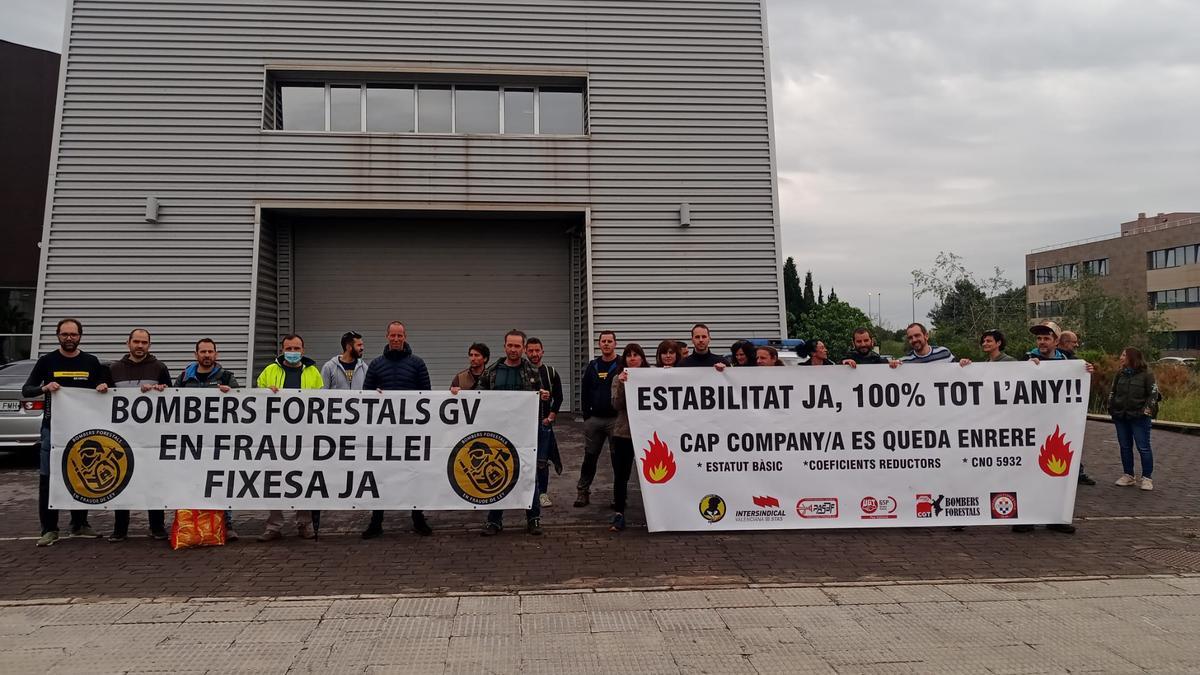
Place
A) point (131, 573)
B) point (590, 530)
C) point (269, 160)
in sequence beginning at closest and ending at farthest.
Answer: point (131, 573) → point (590, 530) → point (269, 160)

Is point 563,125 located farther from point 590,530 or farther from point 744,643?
point 744,643

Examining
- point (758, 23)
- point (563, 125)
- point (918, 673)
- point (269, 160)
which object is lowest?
point (918, 673)

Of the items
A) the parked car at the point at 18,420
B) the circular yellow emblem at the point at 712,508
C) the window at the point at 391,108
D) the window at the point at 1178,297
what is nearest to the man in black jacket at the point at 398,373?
the circular yellow emblem at the point at 712,508

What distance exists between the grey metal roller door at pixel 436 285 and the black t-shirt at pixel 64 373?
7.95 meters

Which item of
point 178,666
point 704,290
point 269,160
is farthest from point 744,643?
point 269,160

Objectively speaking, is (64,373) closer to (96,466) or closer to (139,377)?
(139,377)

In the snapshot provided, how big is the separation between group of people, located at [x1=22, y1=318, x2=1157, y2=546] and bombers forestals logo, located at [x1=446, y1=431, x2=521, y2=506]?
0.81 ft

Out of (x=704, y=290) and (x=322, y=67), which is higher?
(x=322, y=67)

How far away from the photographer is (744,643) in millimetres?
4125

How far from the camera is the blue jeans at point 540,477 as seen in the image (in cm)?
656

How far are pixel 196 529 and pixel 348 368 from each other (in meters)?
2.06

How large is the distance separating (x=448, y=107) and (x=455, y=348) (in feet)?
15.5

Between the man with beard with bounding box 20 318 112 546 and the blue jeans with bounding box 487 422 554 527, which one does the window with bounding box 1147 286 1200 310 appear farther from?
the man with beard with bounding box 20 318 112 546

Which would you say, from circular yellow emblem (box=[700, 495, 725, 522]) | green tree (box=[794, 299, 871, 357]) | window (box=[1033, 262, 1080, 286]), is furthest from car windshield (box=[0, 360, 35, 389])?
window (box=[1033, 262, 1080, 286])
